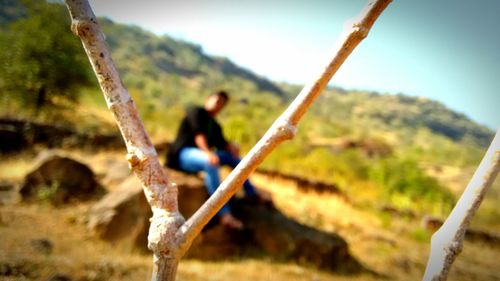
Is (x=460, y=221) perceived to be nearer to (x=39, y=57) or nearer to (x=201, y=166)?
(x=201, y=166)

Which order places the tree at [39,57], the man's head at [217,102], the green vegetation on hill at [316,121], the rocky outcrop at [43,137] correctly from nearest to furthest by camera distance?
the man's head at [217,102] < the rocky outcrop at [43,137] < the tree at [39,57] < the green vegetation on hill at [316,121]

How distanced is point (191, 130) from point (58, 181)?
223cm

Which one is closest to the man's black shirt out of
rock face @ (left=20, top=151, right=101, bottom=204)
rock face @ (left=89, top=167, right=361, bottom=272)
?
rock face @ (left=89, top=167, right=361, bottom=272)

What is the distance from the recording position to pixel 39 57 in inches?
458

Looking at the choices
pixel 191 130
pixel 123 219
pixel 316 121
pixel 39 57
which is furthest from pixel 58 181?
pixel 316 121

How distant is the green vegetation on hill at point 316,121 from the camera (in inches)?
512

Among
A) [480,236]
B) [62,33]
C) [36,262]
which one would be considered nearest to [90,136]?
[62,33]

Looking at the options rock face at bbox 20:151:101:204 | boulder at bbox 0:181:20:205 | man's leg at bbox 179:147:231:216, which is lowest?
boulder at bbox 0:181:20:205

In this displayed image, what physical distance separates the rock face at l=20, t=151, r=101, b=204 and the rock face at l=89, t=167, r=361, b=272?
0.87 meters

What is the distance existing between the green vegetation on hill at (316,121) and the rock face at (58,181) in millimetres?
6030

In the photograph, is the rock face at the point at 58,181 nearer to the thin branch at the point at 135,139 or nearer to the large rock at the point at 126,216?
the large rock at the point at 126,216

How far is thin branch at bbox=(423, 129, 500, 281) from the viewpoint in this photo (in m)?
0.93

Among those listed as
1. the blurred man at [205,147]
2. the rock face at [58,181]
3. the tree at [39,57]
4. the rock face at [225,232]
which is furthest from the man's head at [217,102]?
the tree at [39,57]

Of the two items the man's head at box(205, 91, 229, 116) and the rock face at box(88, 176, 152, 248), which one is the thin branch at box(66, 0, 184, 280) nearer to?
the rock face at box(88, 176, 152, 248)
